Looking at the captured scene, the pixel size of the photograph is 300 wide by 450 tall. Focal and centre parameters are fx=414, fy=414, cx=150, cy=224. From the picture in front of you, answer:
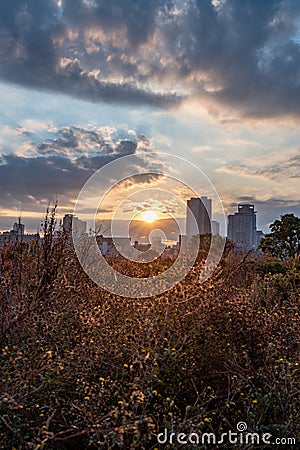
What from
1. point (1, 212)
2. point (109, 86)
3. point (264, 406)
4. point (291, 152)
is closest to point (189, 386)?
Answer: point (264, 406)

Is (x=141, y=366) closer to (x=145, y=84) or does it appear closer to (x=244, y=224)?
(x=145, y=84)

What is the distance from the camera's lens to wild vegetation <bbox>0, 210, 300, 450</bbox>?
2.30m

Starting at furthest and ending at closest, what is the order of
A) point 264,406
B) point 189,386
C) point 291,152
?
point 291,152 < point 189,386 < point 264,406

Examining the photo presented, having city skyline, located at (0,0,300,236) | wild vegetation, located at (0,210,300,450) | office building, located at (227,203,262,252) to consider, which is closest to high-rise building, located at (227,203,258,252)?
office building, located at (227,203,262,252)

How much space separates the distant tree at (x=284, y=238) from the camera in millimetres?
11727

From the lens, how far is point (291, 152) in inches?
316

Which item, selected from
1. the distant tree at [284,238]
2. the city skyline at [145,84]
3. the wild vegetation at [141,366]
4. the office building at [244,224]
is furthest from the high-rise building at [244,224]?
the wild vegetation at [141,366]

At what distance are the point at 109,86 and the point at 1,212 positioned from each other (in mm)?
2649

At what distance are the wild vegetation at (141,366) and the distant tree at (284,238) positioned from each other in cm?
803

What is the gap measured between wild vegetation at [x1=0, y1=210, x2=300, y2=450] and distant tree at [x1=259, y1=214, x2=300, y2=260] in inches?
316

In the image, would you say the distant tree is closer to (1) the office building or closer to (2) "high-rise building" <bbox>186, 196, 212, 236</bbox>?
(1) the office building

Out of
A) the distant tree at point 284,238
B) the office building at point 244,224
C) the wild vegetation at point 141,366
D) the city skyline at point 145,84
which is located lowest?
the wild vegetation at point 141,366

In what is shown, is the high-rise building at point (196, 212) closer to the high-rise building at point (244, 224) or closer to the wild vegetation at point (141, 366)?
the wild vegetation at point (141, 366)

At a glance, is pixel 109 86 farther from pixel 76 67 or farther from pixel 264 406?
pixel 264 406
